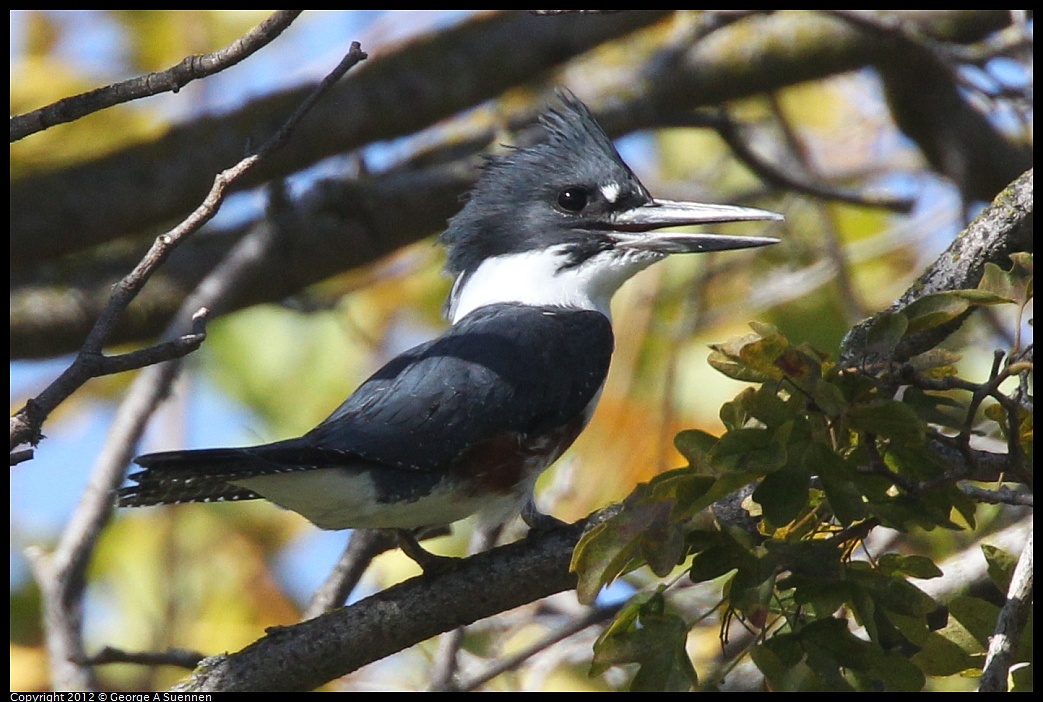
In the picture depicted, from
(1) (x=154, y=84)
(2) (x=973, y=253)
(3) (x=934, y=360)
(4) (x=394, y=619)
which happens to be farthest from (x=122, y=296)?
(2) (x=973, y=253)

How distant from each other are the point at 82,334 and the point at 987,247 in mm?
3095

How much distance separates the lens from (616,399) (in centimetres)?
421

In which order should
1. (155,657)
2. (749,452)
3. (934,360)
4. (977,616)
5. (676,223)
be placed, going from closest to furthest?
(749,452)
(934,360)
(977,616)
(155,657)
(676,223)

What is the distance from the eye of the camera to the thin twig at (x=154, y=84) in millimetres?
2000

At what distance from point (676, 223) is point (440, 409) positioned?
1014 millimetres

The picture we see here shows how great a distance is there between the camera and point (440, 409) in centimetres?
280

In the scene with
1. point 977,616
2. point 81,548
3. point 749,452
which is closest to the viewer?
point 749,452

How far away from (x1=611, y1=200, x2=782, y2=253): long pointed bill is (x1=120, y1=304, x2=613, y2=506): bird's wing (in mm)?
341

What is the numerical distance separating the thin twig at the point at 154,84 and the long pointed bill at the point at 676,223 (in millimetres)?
1531

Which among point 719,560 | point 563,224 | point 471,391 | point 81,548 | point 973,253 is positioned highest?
point 563,224

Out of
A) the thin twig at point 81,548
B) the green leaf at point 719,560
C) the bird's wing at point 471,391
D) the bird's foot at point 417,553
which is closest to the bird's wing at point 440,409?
the bird's wing at point 471,391

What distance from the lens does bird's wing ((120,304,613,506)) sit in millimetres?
2561

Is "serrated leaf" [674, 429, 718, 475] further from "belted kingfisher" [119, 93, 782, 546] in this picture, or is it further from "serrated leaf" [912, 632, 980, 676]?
"belted kingfisher" [119, 93, 782, 546]

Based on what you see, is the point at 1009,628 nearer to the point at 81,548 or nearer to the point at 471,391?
the point at 471,391
